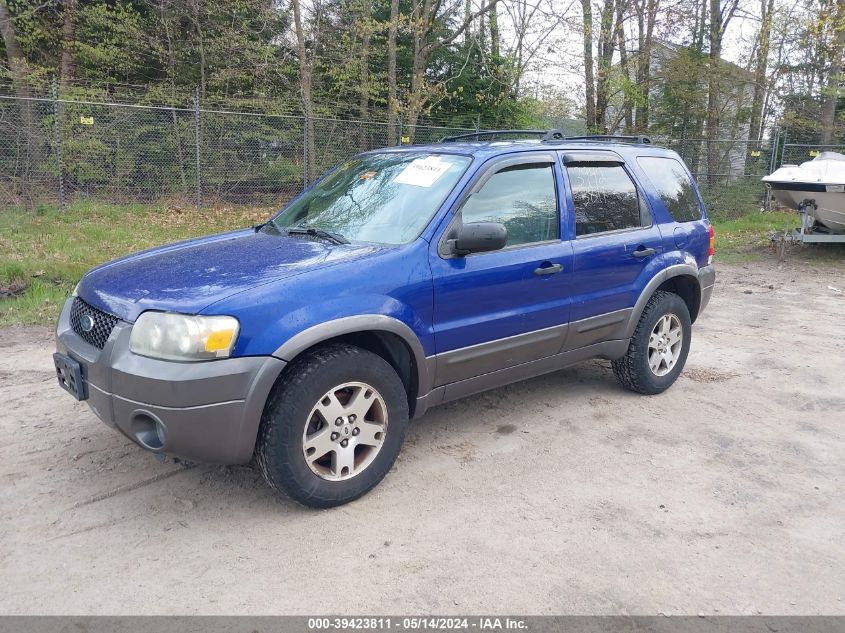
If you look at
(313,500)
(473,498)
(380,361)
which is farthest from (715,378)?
(313,500)

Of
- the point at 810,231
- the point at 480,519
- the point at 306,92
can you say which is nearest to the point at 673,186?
the point at 480,519

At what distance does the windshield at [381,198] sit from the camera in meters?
3.77

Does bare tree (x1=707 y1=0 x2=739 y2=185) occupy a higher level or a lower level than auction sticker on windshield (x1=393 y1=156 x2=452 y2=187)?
higher

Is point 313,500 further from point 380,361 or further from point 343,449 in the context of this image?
point 380,361

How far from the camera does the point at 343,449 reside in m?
3.32

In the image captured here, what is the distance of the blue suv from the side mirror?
0.04 feet

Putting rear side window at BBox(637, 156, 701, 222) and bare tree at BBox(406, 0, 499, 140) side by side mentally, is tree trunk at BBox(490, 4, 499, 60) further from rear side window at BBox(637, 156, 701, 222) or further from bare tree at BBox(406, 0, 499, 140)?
rear side window at BBox(637, 156, 701, 222)

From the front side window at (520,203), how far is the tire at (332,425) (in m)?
1.11

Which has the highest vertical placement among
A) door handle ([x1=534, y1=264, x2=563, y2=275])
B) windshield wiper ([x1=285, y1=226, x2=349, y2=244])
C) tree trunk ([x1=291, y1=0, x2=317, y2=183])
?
tree trunk ([x1=291, y1=0, x2=317, y2=183])

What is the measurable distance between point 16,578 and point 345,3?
16400mm

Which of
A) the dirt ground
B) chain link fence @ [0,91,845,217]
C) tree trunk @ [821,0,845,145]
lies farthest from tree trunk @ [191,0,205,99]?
tree trunk @ [821,0,845,145]

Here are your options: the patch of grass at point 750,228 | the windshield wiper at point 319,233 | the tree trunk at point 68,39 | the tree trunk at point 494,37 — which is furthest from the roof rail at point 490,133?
the tree trunk at point 68,39

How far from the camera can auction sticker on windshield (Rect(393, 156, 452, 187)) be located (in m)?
3.98

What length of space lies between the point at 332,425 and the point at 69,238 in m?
8.89
